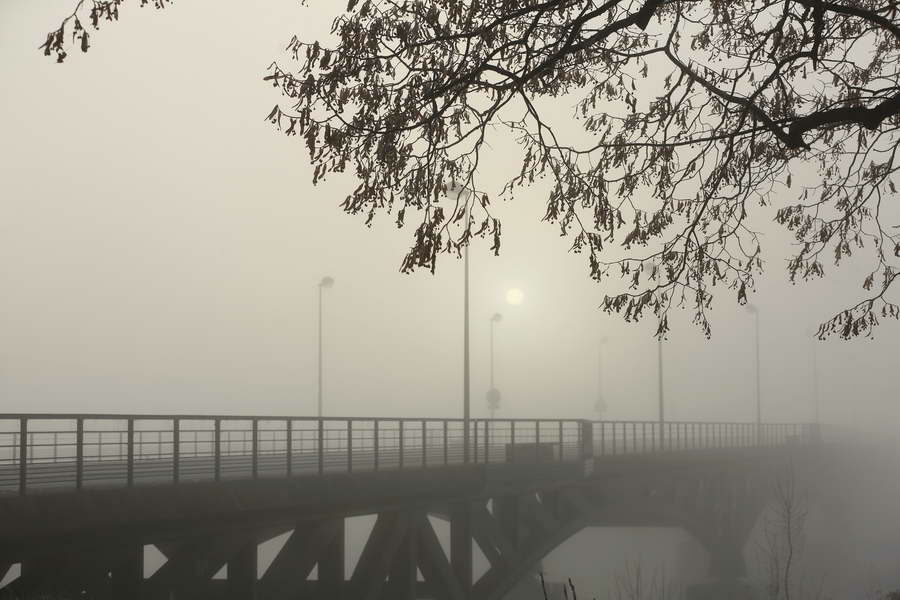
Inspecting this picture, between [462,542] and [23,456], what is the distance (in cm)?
1291

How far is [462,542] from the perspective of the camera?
25.8 metres

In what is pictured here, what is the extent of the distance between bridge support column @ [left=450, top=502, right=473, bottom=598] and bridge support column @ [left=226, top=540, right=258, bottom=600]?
745cm

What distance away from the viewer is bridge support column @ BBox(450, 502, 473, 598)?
25.8 m

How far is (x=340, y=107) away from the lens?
11.3 meters

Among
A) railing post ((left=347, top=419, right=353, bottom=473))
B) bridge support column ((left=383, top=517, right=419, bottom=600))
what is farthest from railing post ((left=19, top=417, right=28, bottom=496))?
bridge support column ((left=383, top=517, right=419, bottom=600))

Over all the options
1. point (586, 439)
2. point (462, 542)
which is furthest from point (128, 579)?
point (586, 439)

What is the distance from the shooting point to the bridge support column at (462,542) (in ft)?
84.5

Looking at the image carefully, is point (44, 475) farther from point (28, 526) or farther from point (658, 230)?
point (658, 230)

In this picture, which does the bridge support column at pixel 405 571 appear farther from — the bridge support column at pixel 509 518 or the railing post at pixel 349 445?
the bridge support column at pixel 509 518

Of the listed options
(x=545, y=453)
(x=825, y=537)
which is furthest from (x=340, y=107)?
(x=825, y=537)

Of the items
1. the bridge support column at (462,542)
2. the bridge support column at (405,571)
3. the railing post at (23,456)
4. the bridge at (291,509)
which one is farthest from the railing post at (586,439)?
the railing post at (23,456)

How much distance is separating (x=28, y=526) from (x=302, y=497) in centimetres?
589

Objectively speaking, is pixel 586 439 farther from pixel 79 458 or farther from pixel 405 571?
pixel 79 458

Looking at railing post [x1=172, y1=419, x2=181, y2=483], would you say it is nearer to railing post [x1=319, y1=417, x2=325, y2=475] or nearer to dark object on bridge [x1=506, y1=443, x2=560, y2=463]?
railing post [x1=319, y1=417, x2=325, y2=475]
